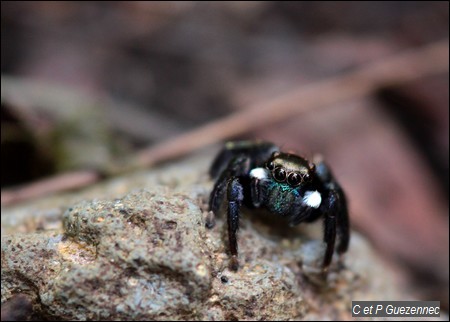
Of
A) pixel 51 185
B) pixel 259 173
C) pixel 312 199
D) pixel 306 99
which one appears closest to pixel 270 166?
pixel 259 173

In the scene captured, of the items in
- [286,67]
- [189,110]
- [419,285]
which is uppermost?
[286,67]

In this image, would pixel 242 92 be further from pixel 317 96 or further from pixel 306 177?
pixel 306 177

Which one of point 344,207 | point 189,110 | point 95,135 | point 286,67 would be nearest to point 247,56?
point 286,67

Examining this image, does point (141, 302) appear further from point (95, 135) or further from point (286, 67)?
point (286, 67)

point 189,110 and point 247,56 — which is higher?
point 247,56

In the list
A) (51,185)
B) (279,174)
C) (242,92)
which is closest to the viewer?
(279,174)

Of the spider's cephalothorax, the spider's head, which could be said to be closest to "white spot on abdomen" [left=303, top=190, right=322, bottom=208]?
the spider's cephalothorax

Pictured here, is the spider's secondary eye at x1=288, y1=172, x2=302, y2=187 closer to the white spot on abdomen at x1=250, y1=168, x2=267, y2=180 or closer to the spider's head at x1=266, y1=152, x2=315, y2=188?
the spider's head at x1=266, y1=152, x2=315, y2=188
